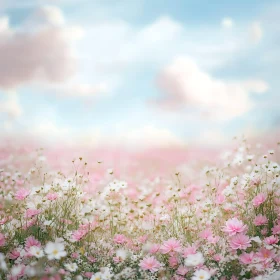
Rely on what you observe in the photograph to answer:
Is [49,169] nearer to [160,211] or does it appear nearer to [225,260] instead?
[160,211]

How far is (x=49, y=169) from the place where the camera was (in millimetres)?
6188

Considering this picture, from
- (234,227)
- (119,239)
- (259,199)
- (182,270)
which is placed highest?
(259,199)

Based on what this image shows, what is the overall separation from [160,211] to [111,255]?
2.81ft

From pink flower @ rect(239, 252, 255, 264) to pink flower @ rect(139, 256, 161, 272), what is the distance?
0.48m

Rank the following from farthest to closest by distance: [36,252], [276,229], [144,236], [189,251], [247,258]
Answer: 1. [144,236]
2. [276,229]
3. [189,251]
4. [247,258]
5. [36,252]

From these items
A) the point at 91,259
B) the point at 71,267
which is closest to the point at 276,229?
the point at 91,259

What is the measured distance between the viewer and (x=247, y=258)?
2.80 metres

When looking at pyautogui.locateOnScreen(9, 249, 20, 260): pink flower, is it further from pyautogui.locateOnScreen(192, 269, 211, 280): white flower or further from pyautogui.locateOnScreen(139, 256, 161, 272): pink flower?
pyautogui.locateOnScreen(192, 269, 211, 280): white flower

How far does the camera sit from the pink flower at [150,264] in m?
2.80

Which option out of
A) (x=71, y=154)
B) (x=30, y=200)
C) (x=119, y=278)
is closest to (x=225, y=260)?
(x=119, y=278)

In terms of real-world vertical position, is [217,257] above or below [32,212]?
below

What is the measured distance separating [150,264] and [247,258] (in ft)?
1.83

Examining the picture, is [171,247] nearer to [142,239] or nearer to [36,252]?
[142,239]

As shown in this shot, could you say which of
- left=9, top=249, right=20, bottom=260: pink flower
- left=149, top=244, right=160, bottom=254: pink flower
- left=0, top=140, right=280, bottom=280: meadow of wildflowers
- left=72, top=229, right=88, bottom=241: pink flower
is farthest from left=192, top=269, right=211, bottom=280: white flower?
left=9, top=249, right=20, bottom=260: pink flower
